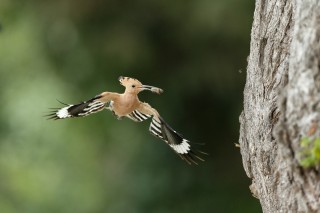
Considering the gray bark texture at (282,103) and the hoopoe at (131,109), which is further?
the hoopoe at (131,109)

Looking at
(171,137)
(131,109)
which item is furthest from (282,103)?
(171,137)

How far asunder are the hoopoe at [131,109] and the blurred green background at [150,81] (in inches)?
154

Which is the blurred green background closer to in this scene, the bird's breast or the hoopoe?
the hoopoe

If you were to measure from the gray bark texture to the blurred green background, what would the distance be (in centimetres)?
389

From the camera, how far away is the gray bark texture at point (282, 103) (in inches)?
99.0

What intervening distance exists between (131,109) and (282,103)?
23.1 inches

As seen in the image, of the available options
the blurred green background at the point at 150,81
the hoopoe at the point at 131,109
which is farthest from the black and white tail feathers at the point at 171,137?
the blurred green background at the point at 150,81

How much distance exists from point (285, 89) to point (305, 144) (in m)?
0.23

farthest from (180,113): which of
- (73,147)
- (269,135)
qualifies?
(269,135)

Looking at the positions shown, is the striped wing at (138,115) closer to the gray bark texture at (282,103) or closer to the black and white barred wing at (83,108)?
the black and white barred wing at (83,108)

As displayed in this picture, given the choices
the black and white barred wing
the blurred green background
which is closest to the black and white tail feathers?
the black and white barred wing

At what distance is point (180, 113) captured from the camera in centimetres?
778

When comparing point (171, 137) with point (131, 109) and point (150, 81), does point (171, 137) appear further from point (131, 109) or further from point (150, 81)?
point (150, 81)

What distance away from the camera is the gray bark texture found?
2.52m
